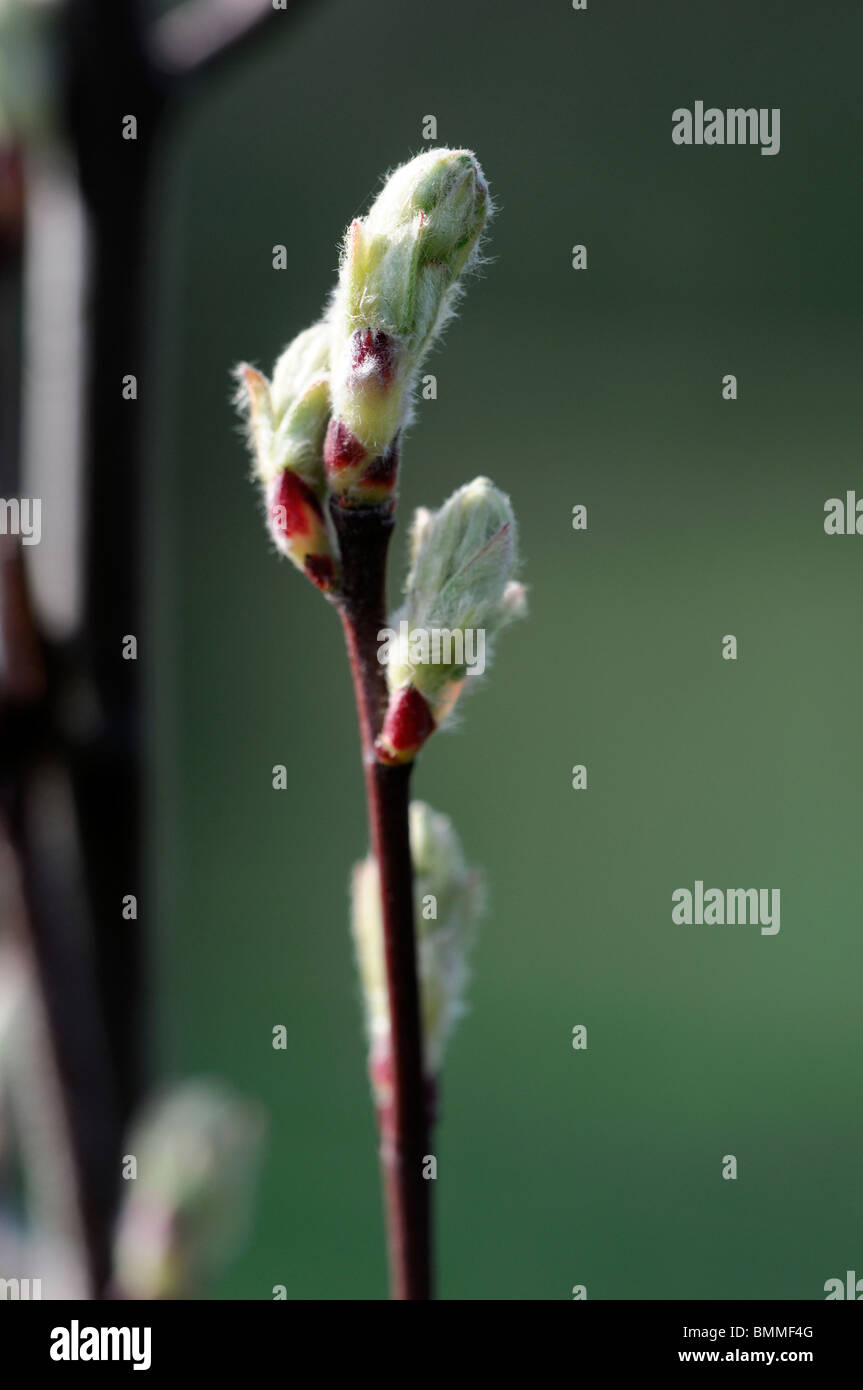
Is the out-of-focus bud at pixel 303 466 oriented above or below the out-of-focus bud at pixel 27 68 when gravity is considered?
below

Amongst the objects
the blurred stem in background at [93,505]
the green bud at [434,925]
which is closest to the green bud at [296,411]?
the green bud at [434,925]

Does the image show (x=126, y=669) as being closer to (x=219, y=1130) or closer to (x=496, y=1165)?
(x=219, y=1130)

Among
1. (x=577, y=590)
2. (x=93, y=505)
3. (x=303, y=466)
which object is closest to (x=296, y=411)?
(x=303, y=466)

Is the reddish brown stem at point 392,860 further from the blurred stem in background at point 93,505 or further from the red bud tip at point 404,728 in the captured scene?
the blurred stem in background at point 93,505

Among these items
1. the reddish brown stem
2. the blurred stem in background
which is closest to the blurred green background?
the blurred stem in background

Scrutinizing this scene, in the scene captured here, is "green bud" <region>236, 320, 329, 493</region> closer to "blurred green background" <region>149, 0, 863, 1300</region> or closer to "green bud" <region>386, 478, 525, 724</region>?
"green bud" <region>386, 478, 525, 724</region>
